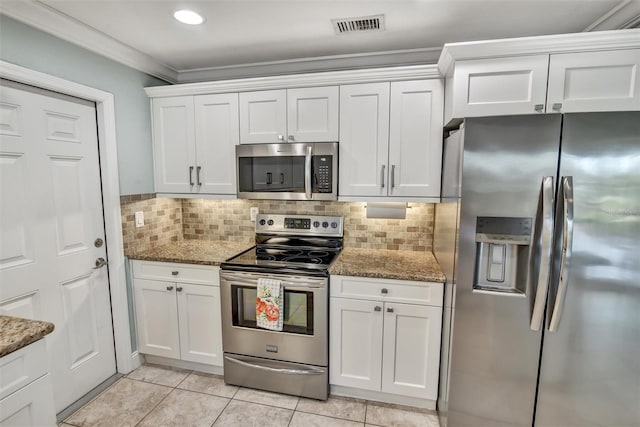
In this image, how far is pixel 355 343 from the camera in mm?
2100

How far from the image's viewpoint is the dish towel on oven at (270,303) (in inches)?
82.2

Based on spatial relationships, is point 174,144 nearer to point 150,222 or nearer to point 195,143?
point 195,143

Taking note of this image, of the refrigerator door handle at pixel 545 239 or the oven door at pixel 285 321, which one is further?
the oven door at pixel 285 321

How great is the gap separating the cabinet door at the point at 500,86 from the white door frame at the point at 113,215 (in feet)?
7.64

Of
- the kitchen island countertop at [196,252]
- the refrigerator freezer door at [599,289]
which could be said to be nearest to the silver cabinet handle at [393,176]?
the refrigerator freezer door at [599,289]

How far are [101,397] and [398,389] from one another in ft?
6.92

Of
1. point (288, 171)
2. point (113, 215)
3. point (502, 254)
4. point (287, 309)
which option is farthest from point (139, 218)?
point (502, 254)

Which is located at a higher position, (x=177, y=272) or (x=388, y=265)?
(x=388, y=265)

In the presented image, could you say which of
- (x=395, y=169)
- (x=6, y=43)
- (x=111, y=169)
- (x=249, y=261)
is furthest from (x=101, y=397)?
(x=395, y=169)

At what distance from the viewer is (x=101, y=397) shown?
2.21 meters

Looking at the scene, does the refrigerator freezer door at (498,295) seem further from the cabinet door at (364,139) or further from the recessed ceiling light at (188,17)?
the recessed ceiling light at (188,17)

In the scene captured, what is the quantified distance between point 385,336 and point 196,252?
162 centimetres

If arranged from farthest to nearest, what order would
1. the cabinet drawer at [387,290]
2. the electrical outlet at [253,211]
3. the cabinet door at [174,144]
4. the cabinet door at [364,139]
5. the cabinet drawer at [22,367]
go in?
1. the electrical outlet at [253,211]
2. the cabinet door at [174,144]
3. the cabinet door at [364,139]
4. the cabinet drawer at [387,290]
5. the cabinet drawer at [22,367]

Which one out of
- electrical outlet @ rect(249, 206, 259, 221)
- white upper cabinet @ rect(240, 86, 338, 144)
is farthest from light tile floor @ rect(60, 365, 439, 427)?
white upper cabinet @ rect(240, 86, 338, 144)
